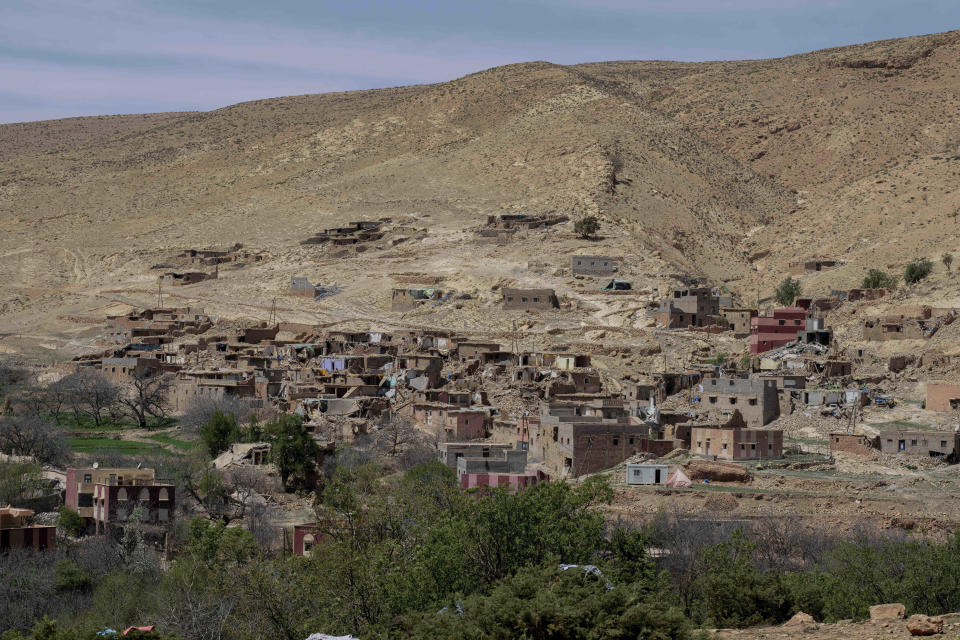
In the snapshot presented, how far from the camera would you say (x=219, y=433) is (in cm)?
4312

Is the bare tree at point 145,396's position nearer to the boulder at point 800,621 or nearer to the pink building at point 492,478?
the pink building at point 492,478

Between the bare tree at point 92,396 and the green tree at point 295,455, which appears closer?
the green tree at point 295,455

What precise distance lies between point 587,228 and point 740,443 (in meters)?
42.0

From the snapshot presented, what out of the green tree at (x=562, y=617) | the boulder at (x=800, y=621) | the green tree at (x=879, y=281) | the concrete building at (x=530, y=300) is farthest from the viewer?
the green tree at (x=879, y=281)

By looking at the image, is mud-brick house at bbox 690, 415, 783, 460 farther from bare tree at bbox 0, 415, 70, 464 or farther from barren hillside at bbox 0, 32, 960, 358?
barren hillside at bbox 0, 32, 960, 358

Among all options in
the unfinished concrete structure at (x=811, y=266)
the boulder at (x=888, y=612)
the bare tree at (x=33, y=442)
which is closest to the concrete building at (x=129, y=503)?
the bare tree at (x=33, y=442)

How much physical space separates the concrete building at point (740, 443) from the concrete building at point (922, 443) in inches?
99.0

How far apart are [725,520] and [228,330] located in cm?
3541

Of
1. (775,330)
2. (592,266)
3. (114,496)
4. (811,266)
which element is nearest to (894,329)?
(775,330)

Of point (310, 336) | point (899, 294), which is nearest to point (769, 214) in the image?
point (899, 294)

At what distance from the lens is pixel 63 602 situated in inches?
1029

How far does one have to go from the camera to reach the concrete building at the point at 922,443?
3500cm

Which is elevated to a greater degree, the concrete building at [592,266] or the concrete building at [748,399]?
the concrete building at [592,266]

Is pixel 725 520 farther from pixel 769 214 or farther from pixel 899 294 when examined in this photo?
pixel 769 214
